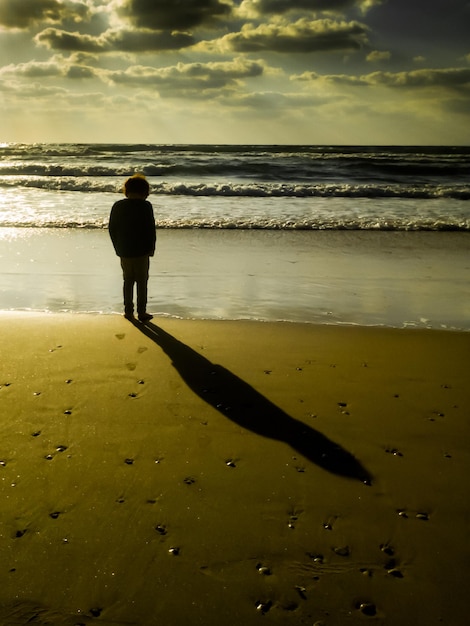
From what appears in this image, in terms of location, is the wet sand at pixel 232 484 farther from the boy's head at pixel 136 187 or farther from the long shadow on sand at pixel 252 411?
the boy's head at pixel 136 187

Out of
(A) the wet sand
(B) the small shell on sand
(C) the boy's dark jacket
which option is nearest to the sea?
(C) the boy's dark jacket

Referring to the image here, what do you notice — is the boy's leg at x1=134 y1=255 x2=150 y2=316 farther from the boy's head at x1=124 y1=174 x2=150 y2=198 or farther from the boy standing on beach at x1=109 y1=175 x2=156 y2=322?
the boy's head at x1=124 y1=174 x2=150 y2=198

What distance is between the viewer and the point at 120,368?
4.50 m

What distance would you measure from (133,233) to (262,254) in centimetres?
382

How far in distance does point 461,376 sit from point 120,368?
9.16 ft

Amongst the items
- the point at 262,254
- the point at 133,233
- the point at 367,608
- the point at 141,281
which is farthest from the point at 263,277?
the point at 367,608

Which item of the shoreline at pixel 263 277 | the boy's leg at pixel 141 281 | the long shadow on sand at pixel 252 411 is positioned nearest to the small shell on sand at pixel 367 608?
the long shadow on sand at pixel 252 411

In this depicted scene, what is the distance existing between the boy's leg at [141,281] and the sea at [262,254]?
35 cm

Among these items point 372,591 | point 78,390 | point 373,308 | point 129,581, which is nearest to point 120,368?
point 78,390

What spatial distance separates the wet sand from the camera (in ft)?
7.37

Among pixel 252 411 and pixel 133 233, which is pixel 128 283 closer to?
pixel 133 233

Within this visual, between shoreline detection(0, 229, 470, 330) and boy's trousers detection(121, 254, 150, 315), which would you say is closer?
boy's trousers detection(121, 254, 150, 315)

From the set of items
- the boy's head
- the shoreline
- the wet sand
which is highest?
the boy's head

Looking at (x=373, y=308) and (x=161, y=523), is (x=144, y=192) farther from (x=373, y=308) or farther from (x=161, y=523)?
(x=161, y=523)
